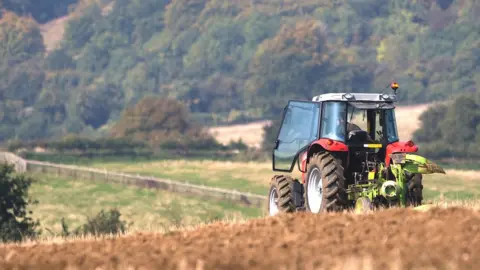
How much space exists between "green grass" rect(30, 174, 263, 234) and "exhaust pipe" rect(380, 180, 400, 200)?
3651 cm

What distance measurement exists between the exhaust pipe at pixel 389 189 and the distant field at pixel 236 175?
43.5 meters

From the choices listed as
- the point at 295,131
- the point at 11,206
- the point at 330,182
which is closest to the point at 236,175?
the point at 11,206

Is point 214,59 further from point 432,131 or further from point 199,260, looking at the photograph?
point 199,260

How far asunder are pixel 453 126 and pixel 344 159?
94574 mm

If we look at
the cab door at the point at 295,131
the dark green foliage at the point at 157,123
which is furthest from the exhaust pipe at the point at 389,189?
the dark green foliage at the point at 157,123

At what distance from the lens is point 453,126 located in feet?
373

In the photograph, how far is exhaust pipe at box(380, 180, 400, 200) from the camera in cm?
1956

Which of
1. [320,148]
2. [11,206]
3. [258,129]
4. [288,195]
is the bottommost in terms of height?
[11,206]

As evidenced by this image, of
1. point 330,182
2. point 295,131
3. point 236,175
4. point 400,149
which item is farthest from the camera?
point 236,175

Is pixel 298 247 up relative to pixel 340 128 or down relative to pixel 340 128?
down

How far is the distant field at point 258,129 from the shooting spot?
125688 mm

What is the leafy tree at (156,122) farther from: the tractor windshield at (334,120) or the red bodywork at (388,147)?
the red bodywork at (388,147)

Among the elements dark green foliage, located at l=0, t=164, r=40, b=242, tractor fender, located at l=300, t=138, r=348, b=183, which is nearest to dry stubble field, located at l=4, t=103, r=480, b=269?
tractor fender, located at l=300, t=138, r=348, b=183

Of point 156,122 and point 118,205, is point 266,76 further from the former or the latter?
point 118,205
